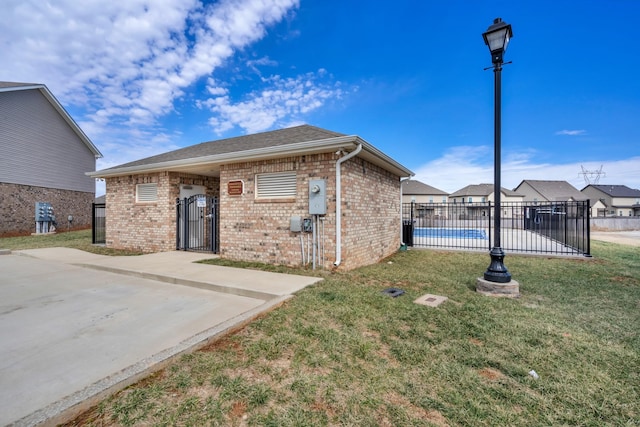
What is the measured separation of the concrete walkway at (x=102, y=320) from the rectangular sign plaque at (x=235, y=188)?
205cm

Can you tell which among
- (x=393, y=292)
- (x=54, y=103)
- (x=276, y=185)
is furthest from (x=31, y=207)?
(x=393, y=292)

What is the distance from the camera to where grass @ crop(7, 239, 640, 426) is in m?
1.87

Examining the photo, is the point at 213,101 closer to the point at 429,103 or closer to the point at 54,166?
the point at 429,103

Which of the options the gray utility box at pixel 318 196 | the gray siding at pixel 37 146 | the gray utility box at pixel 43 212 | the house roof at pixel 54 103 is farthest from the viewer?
the gray utility box at pixel 43 212

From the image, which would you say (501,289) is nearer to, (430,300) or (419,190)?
(430,300)

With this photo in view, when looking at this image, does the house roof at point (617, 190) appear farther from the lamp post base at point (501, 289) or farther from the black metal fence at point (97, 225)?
the black metal fence at point (97, 225)

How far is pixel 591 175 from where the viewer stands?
52.9 meters

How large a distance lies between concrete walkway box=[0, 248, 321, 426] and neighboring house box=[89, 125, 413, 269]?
113 centimetres

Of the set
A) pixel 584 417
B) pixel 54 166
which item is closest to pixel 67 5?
pixel 584 417

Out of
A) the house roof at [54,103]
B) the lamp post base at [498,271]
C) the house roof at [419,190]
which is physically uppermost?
the house roof at [54,103]

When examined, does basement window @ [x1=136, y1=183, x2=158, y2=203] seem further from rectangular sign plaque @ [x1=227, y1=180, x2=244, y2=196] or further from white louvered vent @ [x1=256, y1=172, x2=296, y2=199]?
white louvered vent @ [x1=256, y1=172, x2=296, y2=199]

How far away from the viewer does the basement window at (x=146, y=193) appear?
922 centimetres

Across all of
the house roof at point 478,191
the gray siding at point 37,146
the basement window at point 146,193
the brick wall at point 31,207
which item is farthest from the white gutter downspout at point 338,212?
the house roof at point 478,191

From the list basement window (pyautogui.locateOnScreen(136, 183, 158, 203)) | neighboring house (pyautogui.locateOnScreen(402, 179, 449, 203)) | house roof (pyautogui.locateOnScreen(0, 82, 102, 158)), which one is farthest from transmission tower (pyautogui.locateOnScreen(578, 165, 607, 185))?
house roof (pyautogui.locateOnScreen(0, 82, 102, 158))
